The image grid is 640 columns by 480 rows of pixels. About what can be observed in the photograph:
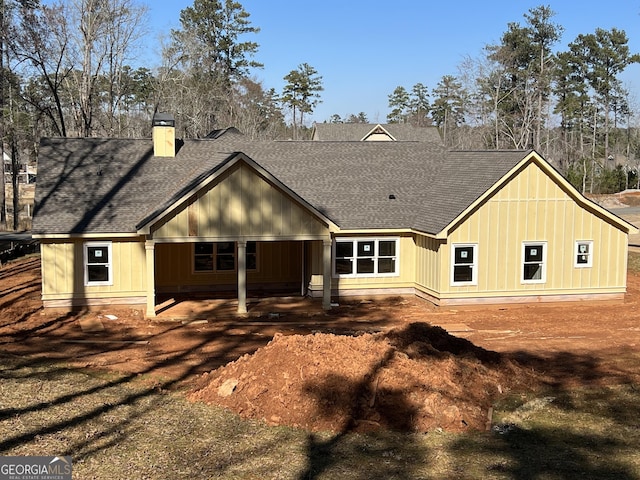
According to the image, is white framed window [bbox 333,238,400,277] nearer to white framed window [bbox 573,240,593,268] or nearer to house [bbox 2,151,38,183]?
white framed window [bbox 573,240,593,268]

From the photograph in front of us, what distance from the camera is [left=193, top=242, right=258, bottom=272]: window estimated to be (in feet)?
81.8

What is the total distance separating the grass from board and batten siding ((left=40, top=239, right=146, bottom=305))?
335 inches

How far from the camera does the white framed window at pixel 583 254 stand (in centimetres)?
2377

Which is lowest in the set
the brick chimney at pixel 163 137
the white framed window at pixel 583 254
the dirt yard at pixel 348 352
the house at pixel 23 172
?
the dirt yard at pixel 348 352

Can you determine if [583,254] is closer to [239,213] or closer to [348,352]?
[239,213]

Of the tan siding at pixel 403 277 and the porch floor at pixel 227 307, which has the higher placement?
the tan siding at pixel 403 277

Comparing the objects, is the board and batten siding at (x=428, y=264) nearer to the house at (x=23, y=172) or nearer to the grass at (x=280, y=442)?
the grass at (x=280, y=442)

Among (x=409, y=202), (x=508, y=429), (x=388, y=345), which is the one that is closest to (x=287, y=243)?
(x=409, y=202)

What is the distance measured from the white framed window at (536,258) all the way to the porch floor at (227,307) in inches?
289

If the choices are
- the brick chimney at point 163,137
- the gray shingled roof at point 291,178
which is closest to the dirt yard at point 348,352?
the gray shingled roof at point 291,178

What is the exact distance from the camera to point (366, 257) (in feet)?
79.7

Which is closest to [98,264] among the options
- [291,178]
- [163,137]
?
[163,137]

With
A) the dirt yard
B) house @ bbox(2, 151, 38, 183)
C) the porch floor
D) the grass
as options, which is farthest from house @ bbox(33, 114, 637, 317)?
house @ bbox(2, 151, 38, 183)

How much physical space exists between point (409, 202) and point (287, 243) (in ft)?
16.2
